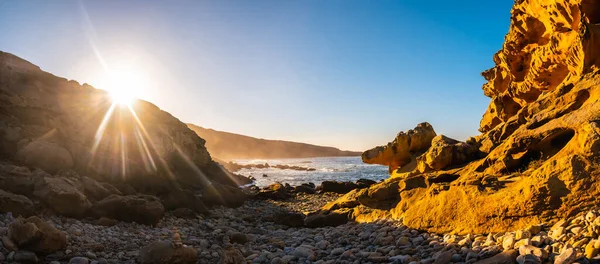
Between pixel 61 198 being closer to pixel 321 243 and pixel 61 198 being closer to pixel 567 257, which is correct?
pixel 321 243

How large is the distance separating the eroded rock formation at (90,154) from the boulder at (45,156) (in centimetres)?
3

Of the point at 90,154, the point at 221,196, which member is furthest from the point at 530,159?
the point at 90,154

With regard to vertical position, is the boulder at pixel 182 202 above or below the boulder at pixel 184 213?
above

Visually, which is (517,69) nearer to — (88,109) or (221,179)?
(221,179)

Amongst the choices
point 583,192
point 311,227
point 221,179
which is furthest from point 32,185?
point 221,179

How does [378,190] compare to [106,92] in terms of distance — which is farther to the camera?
[106,92]

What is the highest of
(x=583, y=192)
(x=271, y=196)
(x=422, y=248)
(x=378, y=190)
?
(x=583, y=192)

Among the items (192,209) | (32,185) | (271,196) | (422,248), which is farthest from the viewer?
(271,196)

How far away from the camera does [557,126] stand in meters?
7.66

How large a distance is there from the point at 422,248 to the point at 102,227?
30.5 feet

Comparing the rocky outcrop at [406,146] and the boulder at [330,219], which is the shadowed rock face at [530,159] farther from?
the rocky outcrop at [406,146]

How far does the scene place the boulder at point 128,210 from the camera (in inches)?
443

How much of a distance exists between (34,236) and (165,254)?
Answer: 2861 mm

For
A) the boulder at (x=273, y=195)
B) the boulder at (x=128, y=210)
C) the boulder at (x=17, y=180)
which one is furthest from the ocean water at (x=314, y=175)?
the boulder at (x=17, y=180)
